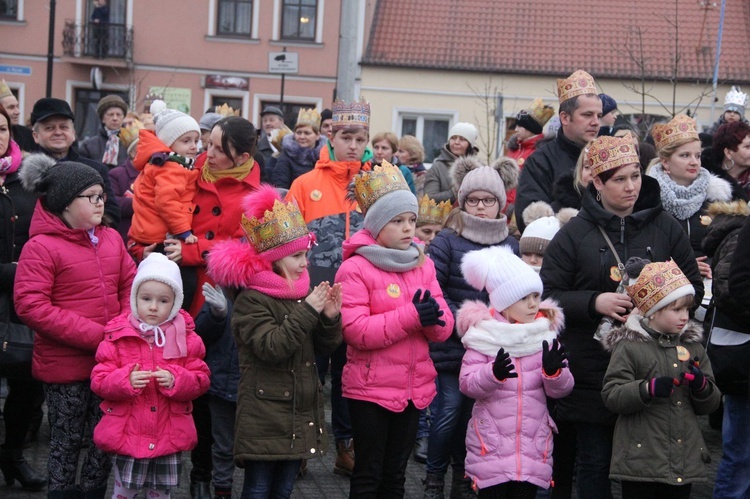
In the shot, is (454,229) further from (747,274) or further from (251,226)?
(747,274)

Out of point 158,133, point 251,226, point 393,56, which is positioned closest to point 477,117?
point 393,56

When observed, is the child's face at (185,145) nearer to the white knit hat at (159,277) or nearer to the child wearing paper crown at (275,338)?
the white knit hat at (159,277)

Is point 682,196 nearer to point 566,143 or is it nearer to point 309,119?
point 566,143

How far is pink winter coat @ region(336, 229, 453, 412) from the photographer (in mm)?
5438

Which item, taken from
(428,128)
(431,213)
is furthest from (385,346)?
(428,128)

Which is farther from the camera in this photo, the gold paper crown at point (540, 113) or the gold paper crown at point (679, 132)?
the gold paper crown at point (540, 113)

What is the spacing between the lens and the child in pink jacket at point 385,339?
5.48 m

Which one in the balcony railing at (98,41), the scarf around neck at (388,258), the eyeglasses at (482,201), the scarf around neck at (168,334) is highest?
the balcony railing at (98,41)

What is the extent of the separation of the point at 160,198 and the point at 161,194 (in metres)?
0.03

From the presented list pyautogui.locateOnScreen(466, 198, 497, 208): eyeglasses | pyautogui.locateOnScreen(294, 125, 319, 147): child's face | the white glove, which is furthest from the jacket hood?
pyautogui.locateOnScreen(294, 125, 319, 147): child's face

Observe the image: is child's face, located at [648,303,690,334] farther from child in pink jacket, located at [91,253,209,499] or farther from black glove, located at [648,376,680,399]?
child in pink jacket, located at [91,253,209,499]

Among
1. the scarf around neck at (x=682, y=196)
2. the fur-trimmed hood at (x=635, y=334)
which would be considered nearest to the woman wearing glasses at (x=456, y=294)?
the scarf around neck at (x=682, y=196)

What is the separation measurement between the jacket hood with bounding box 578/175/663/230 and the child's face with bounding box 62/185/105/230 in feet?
8.76

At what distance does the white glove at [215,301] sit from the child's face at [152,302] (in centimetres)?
41
